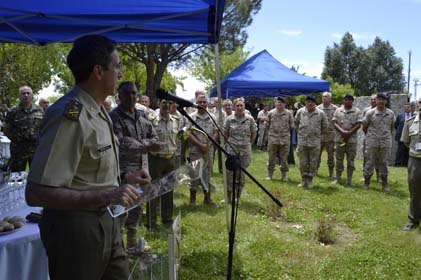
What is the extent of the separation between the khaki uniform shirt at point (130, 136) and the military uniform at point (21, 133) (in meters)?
→ 2.87

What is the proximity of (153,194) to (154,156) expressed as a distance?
3435 mm

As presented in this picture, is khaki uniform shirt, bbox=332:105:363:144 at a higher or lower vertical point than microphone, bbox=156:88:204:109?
lower

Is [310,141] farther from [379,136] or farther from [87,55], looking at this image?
[87,55]


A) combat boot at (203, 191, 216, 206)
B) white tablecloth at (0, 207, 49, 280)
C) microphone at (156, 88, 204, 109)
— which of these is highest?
microphone at (156, 88, 204, 109)

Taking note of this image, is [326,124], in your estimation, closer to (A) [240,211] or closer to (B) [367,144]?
(B) [367,144]

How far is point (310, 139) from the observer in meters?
8.39

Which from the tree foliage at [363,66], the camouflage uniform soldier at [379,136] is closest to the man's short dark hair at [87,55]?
the camouflage uniform soldier at [379,136]

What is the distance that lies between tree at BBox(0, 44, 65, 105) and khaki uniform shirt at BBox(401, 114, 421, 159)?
15024mm

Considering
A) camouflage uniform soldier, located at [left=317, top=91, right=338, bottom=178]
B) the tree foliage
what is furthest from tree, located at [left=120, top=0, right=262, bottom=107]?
the tree foliage

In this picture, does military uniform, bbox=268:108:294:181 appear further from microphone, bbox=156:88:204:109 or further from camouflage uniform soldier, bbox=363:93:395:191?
microphone, bbox=156:88:204:109

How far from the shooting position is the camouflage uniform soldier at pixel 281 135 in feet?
29.7

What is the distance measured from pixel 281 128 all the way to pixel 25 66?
1724 cm

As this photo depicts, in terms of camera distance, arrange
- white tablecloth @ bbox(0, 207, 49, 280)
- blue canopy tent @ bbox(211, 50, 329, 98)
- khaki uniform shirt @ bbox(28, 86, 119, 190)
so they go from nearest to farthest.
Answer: khaki uniform shirt @ bbox(28, 86, 119, 190)
white tablecloth @ bbox(0, 207, 49, 280)
blue canopy tent @ bbox(211, 50, 329, 98)

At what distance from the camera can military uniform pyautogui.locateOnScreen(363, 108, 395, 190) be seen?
8.08 m
